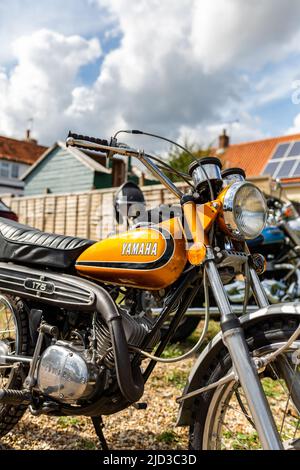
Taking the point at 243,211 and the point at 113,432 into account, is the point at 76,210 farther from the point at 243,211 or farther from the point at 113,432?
the point at 243,211

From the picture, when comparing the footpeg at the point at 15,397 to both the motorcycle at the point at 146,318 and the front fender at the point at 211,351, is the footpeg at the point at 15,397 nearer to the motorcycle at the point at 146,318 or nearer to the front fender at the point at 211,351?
the motorcycle at the point at 146,318

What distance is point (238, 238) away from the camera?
1.59 metres

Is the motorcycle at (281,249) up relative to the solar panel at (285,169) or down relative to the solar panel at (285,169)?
down

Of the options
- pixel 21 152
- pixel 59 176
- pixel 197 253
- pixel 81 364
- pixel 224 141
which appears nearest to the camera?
pixel 197 253

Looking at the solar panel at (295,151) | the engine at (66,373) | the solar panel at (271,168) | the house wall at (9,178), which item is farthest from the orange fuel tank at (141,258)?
the house wall at (9,178)

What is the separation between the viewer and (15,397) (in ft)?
6.00

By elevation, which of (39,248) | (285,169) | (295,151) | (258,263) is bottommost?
(258,263)

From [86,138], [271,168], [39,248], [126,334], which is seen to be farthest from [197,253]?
[271,168]

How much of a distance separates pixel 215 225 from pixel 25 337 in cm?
107

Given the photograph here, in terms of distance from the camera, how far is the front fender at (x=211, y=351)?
4.73 feet

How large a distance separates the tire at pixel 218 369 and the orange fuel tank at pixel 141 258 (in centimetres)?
36

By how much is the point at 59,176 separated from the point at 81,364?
16.6 m
